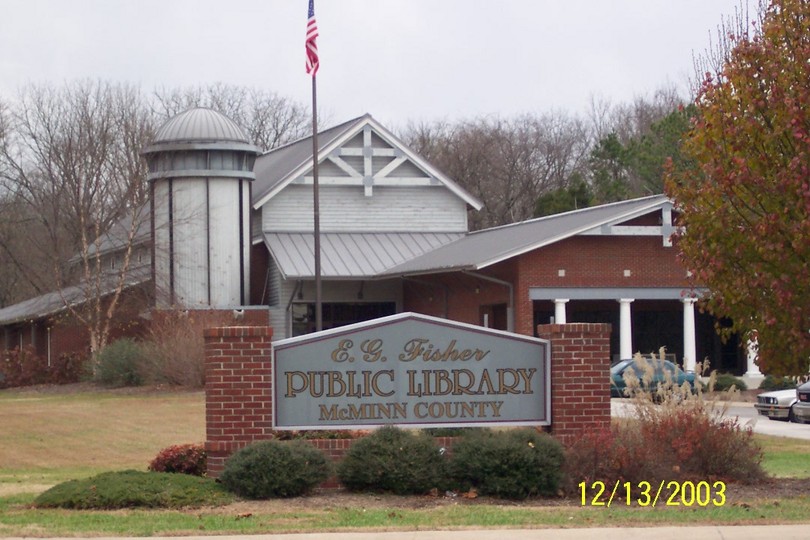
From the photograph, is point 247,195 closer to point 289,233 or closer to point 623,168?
point 289,233

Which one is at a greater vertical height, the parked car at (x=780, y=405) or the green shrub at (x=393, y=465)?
the green shrub at (x=393, y=465)

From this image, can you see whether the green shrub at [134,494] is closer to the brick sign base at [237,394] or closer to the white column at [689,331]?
the brick sign base at [237,394]

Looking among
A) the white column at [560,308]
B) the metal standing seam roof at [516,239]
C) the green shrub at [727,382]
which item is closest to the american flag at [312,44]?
the metal standing seam roof at [516,239]

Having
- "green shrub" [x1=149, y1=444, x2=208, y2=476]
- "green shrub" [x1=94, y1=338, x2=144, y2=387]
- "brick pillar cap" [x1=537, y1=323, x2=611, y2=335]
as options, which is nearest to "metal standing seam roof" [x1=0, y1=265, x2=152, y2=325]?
"green shrub" [x1=94, y1=338, x2=144, y2=387]

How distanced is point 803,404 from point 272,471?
19.9 metres

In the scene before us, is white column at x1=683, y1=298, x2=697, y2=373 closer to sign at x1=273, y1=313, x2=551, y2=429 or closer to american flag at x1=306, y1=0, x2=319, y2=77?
american flag at x1=306, y1=0, x2=319, y2=77

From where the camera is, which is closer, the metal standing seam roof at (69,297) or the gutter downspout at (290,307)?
the gutter downspout at (290,307)

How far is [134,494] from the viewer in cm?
1303

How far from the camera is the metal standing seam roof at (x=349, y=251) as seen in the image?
1773 inches

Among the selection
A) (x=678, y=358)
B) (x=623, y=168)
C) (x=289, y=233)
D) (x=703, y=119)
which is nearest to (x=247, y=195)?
(x=289, y=233)

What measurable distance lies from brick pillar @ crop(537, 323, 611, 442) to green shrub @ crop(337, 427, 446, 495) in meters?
1.72

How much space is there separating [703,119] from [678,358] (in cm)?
3057

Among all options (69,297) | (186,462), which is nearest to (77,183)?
(69,297)

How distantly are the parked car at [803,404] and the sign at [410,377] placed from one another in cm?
1689
